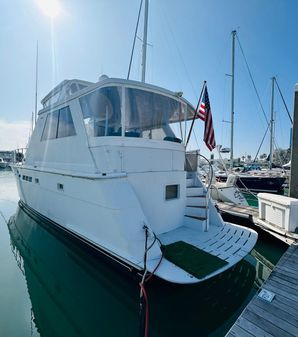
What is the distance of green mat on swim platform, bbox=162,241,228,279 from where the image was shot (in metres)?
2.85

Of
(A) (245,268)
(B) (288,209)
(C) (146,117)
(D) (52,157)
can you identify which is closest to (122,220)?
(C) (146,117)

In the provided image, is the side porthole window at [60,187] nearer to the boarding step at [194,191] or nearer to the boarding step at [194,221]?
the boarding step at [194,221]

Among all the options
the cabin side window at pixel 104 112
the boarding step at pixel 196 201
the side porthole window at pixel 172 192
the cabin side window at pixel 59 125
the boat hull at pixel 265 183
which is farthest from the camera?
the boat hull at pixel 265 183

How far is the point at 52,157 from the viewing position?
5.35 meters

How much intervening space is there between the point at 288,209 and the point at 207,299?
2715 mm

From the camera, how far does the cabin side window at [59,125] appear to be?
4629 mm

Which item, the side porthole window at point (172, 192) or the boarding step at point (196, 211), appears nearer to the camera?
the side porthole window at point (172, 192)

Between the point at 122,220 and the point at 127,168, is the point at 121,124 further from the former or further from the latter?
the point at 122,220

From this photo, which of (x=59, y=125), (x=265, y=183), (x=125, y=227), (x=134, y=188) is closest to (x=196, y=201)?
(x=134, y=188)

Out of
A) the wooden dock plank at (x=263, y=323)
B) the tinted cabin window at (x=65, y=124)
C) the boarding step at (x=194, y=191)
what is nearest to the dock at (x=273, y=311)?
the wooden dock plank at (x=263, y=323)

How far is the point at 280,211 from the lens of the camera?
4777mm

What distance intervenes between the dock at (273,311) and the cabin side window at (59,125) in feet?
13.6

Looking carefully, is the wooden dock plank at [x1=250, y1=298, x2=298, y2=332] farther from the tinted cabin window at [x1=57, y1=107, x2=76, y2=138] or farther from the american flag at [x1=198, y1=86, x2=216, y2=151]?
the tinted cabin window at [x1=57, y1=107, x2=76, y2=138]

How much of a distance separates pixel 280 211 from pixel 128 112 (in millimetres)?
4011
